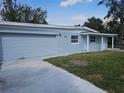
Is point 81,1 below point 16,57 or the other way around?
the other way around

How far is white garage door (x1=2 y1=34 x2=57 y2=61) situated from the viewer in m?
18.3

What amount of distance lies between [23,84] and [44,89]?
1.36 metres

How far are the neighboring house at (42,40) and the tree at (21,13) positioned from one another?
16.3 m

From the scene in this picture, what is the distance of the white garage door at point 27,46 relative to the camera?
1827 cm

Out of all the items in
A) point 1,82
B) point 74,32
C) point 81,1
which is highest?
point 81,1

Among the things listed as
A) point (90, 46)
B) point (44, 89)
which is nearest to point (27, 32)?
point (90, 46)

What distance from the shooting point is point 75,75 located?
10375 millimetres

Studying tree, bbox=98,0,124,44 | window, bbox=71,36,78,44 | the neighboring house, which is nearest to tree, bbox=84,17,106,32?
tree, bbox=98,0,124,44

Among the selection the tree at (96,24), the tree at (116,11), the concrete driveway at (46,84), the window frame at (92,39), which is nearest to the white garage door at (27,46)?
the window frame at (92,39)

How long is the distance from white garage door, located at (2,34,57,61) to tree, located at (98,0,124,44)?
2096 centimetres

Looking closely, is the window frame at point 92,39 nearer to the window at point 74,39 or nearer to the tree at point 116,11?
the window at point 74,39

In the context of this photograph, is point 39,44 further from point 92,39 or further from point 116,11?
point 116,11

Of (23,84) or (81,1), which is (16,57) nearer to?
(23,84)

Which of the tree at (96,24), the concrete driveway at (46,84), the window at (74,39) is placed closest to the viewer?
the concrete driveway at (46,84)
